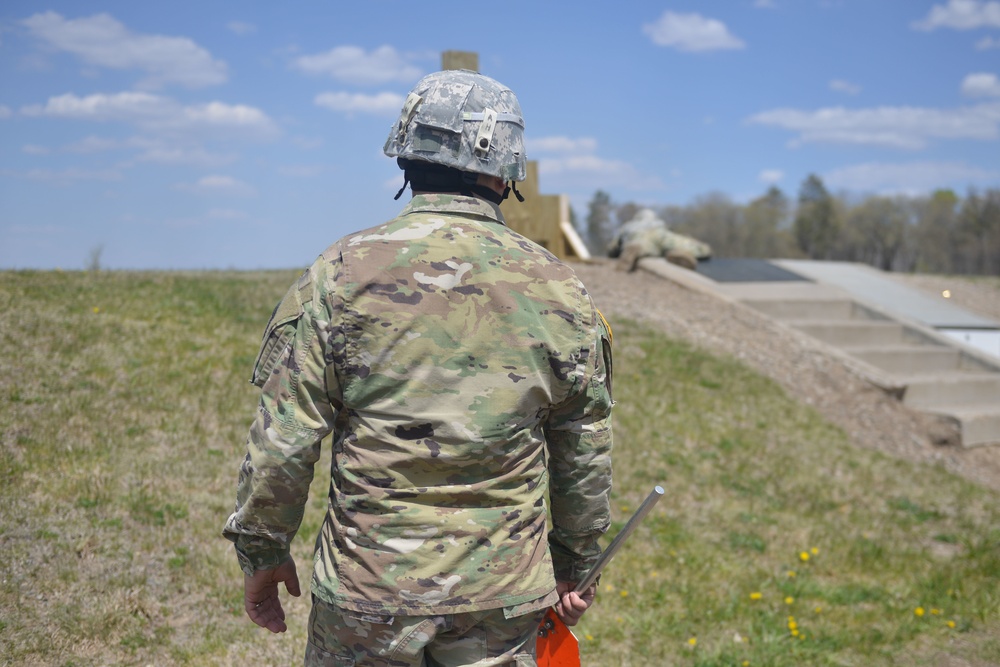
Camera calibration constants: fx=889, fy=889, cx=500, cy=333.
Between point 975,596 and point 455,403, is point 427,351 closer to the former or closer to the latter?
point 455,403

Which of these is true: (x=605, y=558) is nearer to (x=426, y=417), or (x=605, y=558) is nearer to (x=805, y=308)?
(x=426, y=417)

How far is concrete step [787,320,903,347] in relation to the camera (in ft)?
37.4

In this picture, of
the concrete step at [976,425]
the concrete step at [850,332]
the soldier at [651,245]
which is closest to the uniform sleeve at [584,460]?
the concrete step at [976,425]

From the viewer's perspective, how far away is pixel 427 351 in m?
2.13

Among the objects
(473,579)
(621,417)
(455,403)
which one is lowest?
(621,417)

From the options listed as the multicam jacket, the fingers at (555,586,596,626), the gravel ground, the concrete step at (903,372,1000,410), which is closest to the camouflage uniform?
the multicam jacket

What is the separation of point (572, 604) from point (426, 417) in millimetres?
879

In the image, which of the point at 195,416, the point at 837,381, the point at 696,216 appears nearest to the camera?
the point at 195,416

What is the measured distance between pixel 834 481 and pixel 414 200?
246 inches

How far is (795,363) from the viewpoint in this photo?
10.1 metres

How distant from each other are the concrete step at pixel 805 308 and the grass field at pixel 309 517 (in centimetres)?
308

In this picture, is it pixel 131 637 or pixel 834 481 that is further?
pixel 834 481

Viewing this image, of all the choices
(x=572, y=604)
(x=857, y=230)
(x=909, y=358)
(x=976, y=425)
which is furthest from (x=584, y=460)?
(x=857, y=230)

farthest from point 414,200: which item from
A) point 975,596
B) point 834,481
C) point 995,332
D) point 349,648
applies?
point 995,332
